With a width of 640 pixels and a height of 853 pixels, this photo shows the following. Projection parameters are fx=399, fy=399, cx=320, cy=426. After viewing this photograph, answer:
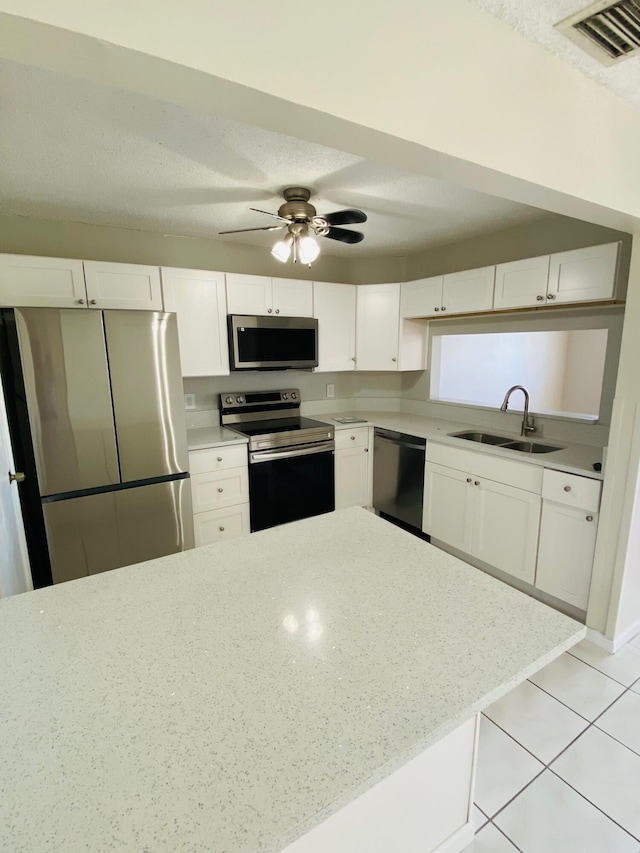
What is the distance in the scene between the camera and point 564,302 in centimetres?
226

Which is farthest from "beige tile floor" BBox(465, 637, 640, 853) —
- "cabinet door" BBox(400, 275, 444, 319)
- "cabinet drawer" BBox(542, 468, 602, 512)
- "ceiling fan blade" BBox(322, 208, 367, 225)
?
"cabinet door" BBox(400, 275, 444, 319)

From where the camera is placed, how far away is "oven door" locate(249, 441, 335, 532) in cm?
289

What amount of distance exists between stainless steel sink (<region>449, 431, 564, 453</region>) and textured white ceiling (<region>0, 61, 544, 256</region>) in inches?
56.7

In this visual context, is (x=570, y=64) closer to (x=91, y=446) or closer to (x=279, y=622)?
(x=279, y=622)

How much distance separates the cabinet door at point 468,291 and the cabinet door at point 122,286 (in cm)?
202

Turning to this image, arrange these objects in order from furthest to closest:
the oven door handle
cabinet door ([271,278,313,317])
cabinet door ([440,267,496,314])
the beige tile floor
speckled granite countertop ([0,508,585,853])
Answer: cabinet door ([271,278,313,317])
the oven door handle
cabinet door ([440,267,496,314])
the beige tile floor
speckled granite countertop ([0,508,585,853])

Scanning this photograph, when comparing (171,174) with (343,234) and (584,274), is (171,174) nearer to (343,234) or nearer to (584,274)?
(343,234)

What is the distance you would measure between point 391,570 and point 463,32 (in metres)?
1.38

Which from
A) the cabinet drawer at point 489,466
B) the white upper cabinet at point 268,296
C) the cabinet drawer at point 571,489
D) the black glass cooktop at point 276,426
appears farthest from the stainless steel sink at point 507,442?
the white upper cabinet at point 268,296

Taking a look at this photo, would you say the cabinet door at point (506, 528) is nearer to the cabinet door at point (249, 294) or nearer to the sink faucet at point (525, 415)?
the sink faucet at point (525, 415)

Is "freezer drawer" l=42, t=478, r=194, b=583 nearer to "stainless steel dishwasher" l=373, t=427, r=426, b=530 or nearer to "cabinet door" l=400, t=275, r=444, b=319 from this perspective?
"stainless steel dishwasher" l=373, t=427, r=426, b=530

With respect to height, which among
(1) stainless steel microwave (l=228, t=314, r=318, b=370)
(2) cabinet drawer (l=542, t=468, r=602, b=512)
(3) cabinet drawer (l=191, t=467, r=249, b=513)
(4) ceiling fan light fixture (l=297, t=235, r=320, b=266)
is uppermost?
(4) ceiling fan light fixture (l=297, t=235, r=320, b=266)

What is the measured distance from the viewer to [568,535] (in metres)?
2.13

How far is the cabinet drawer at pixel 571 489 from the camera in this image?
1.99m
